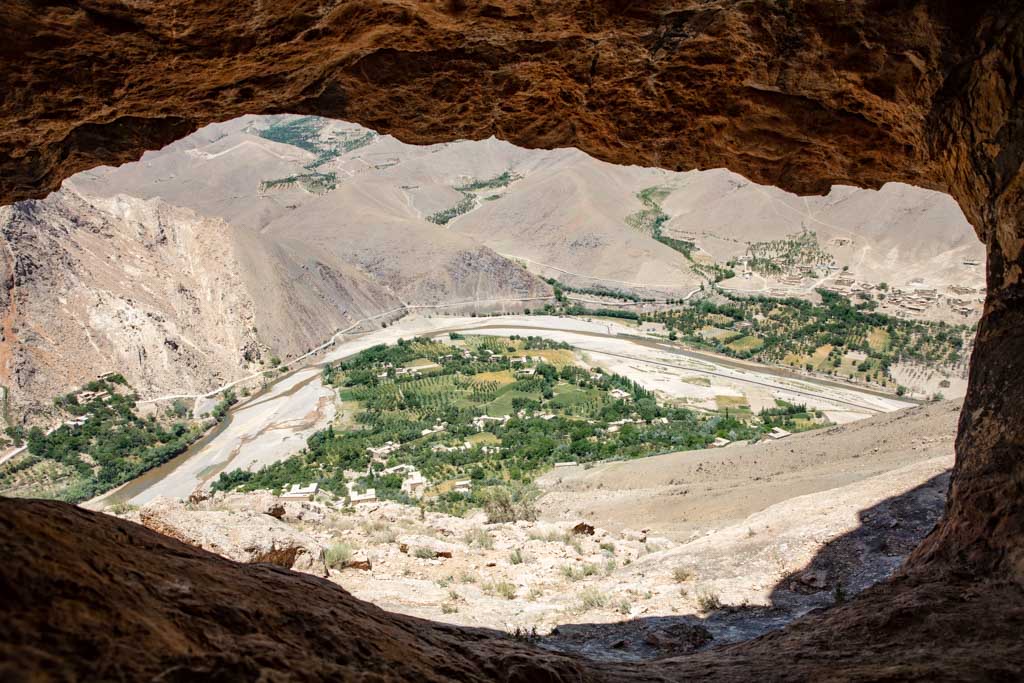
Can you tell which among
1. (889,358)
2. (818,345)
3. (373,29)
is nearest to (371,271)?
(818,345)

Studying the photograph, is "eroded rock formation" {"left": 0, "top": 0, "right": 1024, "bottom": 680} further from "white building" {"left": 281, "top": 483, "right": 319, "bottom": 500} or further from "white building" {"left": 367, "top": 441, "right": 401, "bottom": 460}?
"white building" {"left": 367, "top": 441, "right": 401, "bottom": 460}

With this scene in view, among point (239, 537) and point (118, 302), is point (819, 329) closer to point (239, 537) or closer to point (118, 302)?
point (118, 302)

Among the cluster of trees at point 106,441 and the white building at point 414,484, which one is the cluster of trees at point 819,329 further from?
the cluster of trees at point 106,441

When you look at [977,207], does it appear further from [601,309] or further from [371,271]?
[371,271]

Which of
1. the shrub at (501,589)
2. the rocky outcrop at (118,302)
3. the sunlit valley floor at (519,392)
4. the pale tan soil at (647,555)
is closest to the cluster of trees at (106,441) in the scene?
the sunlit valley floor at (519,392)

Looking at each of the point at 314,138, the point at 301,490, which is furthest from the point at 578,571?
the point at 314,138

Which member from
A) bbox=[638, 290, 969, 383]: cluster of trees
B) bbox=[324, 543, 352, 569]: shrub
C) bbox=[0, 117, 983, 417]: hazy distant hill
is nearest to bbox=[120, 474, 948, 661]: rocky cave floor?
bbox=[324, 543, 352, 569]: shrub
